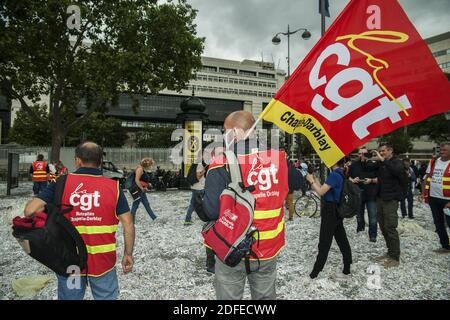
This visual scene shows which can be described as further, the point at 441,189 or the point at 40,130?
the point at 40,130

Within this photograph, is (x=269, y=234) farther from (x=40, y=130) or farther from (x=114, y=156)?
(x=40, y=130)

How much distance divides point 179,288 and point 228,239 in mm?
2580

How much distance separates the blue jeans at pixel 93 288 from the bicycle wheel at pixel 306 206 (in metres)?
8.23

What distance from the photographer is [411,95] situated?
3.07 metres

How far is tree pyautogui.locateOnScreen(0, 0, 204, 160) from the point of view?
15383 mm

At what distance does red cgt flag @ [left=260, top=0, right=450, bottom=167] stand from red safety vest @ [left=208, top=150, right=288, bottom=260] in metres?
0.79

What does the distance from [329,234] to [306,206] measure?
554cm

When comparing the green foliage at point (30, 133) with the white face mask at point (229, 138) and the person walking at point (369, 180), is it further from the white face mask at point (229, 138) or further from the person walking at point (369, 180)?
the white face mask at point (229, 138)

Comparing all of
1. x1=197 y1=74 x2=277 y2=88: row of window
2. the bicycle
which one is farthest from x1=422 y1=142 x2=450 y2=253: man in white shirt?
x1=197 y1=74 x2=277 y2=88: row of window

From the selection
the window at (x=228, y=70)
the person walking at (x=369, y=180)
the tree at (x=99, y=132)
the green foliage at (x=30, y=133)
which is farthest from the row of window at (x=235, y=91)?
the person walking at (x=369, y=180)

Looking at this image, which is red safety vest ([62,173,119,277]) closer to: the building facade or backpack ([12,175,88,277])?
backpack ([12,175,88,277])

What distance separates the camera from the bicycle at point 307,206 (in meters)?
10.2

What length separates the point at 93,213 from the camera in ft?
8.75

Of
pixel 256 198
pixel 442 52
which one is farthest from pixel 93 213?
pixel 442 52
